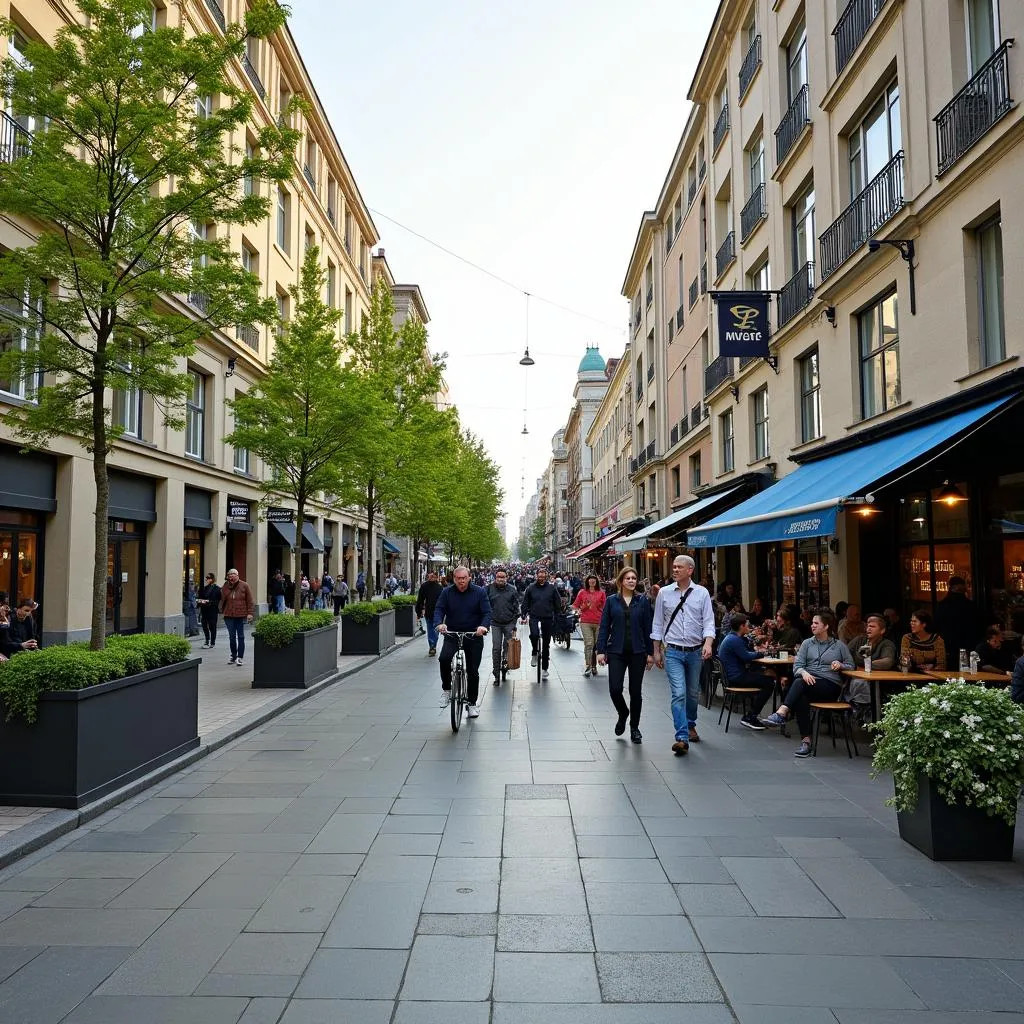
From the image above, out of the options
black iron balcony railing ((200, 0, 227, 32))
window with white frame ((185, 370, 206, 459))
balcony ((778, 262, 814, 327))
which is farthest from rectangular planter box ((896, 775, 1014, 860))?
black iron balcony railing ((200, 0, 227, 32))

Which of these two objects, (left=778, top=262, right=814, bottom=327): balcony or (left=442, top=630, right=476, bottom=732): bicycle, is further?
(left=778, top=262, right=814, bottom=327): balcony

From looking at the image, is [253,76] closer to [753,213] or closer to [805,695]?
[753,213]

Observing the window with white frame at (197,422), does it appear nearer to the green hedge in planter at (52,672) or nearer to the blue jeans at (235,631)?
the blue jeans at (235,631)

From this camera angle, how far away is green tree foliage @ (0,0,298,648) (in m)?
7.68

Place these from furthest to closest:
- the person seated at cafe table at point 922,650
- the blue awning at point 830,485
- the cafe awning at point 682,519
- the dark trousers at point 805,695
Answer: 1. the cafe awning at point 682,519
2. the person seated at cafe table at point 922,650
3. the blue awning at point 830,485
4. the dark trousers at point 805,695

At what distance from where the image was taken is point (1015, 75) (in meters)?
9.02

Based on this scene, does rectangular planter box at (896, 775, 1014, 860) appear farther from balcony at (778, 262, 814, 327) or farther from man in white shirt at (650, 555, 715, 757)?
balcony at (778, 262, 814, 327)

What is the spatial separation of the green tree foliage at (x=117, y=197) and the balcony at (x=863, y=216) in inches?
338

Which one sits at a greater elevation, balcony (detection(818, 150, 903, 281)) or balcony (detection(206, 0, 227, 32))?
balcony (detection(206, 0, 227, 32))

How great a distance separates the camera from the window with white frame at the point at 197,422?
22.7 meters

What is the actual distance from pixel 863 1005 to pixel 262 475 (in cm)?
2690

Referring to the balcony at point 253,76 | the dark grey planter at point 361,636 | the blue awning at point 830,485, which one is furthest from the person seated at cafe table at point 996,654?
the balcony at point 253,76

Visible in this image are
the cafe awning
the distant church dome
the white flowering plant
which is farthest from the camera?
the distant church dome

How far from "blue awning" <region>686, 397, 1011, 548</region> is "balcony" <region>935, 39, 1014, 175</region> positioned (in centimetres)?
333
